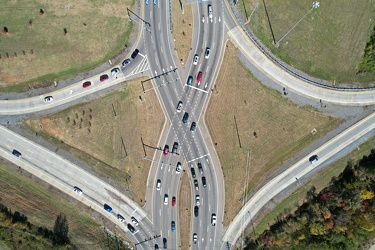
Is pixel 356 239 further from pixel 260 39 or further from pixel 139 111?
pixel 139 111

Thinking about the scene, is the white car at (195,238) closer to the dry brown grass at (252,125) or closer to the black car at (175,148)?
the dry brown grass at (252,125)

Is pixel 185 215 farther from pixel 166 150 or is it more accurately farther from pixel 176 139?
pixel 176 139

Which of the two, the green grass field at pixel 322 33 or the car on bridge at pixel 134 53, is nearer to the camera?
the green grass field at pixel 322 33

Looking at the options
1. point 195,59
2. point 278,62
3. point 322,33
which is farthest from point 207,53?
point 322,33

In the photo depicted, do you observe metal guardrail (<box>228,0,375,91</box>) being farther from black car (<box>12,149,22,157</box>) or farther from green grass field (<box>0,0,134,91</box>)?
black car (<box>12,149,22,157</box>)

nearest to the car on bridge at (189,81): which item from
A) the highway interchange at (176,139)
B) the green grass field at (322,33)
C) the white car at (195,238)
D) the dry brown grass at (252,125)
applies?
the highway interchange at (176,139)

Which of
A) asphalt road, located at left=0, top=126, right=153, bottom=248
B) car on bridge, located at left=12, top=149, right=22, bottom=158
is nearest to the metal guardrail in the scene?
asphalt road, located at left=0, top=126, right=153, bottom=248
